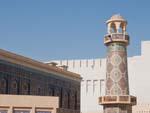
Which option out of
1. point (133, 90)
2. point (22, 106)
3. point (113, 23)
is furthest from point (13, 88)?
point (133, 90)

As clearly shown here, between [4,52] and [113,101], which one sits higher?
[4,52]

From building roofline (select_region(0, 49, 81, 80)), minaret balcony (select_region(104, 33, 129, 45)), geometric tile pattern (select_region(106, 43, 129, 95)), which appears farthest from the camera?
building roofline (select_region(0, 49, 81, 80))

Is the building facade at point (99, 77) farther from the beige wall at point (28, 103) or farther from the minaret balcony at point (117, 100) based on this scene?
the beige wall at point (28, 103)

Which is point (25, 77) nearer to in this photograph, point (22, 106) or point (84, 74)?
point (22, 106)

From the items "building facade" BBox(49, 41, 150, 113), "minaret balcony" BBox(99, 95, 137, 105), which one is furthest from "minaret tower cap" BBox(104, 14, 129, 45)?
"building facade" BBox(49, 41, 150, 113)

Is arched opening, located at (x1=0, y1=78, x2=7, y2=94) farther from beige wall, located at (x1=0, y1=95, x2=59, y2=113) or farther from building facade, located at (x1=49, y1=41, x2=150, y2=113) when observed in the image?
building facade, located at (x1=49, y1=41, x2=150, y2=113)

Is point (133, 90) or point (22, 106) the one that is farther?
point (133, 90)

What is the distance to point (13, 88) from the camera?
35.8 metres

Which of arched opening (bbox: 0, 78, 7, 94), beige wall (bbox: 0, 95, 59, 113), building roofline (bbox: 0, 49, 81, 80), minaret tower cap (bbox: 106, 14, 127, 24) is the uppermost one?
minaret tower cap (bbox: 106, 14, 127, 24)

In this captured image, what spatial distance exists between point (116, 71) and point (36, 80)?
52.8 feet

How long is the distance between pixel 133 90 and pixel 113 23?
49.0 metres

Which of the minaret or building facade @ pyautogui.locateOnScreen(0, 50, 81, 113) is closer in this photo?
the minaret

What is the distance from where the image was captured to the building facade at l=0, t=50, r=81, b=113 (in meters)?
34.5

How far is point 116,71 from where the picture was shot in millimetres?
25125
